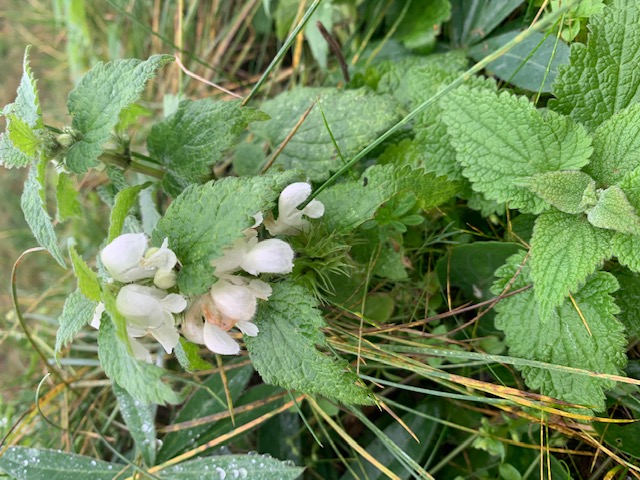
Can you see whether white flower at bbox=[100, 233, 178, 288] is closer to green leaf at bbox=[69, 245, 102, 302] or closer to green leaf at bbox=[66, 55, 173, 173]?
green leaf at bbox=[69, 245, 102, 302]

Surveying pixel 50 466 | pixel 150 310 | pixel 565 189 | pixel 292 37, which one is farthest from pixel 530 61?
pixel 50 466

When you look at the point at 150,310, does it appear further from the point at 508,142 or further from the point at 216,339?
the point at 508,142

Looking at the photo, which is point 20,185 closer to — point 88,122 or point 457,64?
point 88,122

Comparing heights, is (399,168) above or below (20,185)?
above

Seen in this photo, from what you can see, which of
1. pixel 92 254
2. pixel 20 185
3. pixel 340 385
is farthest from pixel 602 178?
pixel 20 185

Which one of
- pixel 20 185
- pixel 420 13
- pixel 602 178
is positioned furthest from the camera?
pixel 20 185

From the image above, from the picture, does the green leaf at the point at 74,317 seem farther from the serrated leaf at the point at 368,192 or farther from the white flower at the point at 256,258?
the serrated leaf at the point at 368,192

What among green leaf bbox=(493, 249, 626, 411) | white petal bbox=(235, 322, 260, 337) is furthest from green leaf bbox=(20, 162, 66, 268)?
green leaf bbox=(493, 249, 626, 411)

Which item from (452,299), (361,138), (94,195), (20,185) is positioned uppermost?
(361,138)
